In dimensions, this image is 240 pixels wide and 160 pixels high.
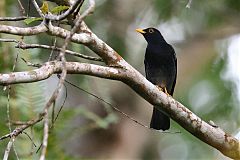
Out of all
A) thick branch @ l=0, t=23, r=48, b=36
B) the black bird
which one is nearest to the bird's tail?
the black bird

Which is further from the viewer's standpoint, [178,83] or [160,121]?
[178,83]

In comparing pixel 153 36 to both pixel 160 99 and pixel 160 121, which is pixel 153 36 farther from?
pixel 160 99

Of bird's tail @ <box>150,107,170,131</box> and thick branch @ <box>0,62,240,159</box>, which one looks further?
bird's tail @ <box>150,107,170,131</box>

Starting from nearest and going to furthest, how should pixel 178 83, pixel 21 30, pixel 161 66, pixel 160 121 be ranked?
pixel 21 30 < pixel 160 121 < pixel 161 66 < pixel 178 83

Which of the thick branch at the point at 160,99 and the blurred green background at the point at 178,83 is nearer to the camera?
the thick branch at the point at 160,99

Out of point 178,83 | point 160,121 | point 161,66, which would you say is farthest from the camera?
point 178,83

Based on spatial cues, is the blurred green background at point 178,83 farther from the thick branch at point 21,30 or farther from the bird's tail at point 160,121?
the thick branch at point 21,30

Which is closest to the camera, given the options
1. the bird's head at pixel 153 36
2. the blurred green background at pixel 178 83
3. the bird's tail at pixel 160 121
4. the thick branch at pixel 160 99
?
the thick branch at pixel 160 99

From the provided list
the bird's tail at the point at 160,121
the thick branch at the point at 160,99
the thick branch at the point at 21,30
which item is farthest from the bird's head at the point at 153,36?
the thick branch at the point at 21,30

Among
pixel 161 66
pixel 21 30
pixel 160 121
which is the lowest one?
pixel 21 30

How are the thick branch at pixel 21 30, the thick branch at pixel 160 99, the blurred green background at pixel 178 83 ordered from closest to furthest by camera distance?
the thick branch at pixel 21 30 → the thick branch at pixel 160 99 → the blurred green background at pixel 178 83

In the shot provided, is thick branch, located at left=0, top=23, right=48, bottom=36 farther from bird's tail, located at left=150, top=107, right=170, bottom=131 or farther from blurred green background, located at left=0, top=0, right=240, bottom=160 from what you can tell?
blurred green background, located at left=0, top=0, right=240, bottom=160

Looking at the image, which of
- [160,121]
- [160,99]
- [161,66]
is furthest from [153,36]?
[160,99]

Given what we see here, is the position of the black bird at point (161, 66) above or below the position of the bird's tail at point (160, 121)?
above
